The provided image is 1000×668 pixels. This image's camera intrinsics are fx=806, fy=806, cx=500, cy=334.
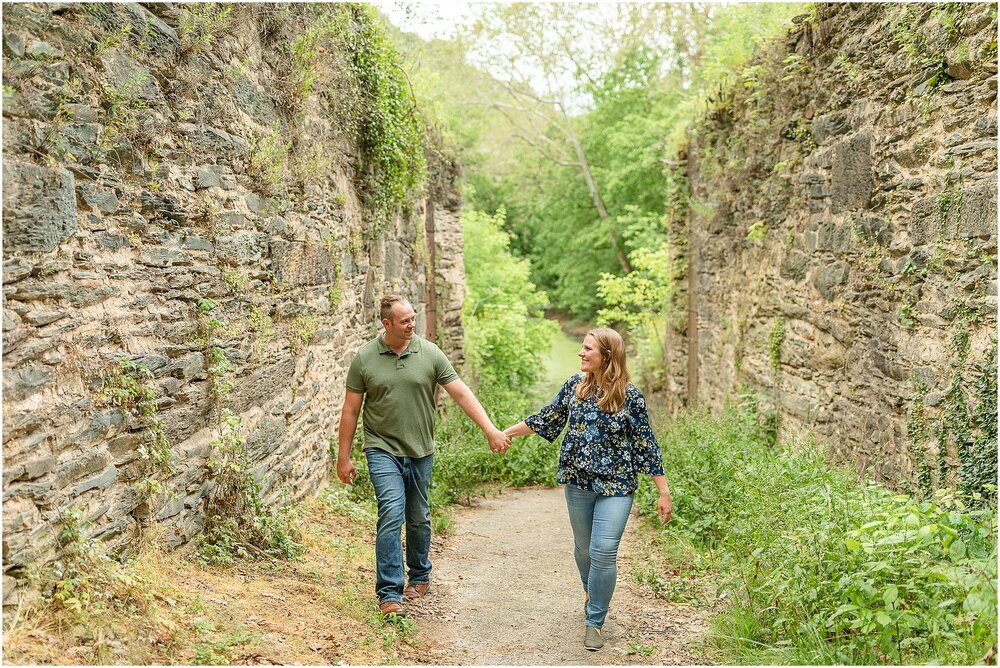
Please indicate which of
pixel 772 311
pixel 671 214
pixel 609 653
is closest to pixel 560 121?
A: pixel 671 214

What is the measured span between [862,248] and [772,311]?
224cm

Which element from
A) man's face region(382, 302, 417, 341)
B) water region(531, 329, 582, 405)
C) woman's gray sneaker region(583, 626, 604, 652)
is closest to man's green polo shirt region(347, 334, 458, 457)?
man's face region(382, 302, 417, 341)

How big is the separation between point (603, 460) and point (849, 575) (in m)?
1.38

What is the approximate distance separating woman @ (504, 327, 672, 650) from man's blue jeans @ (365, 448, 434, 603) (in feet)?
3.18

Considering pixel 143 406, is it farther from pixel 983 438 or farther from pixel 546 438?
pixel 983 438

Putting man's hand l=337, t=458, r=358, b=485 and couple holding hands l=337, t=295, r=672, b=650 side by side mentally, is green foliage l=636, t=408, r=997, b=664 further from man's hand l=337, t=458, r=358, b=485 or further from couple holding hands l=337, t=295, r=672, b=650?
man's hand l=337, t=458, r=358, b=485

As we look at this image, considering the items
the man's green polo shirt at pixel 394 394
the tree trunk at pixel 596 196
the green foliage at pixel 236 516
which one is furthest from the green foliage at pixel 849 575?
the tree trunk at pixel 596 196

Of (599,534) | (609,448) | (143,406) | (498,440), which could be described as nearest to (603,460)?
(609,448)

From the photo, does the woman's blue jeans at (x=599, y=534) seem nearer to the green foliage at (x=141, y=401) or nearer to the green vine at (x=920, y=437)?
the green vine at (x=920, y=437)

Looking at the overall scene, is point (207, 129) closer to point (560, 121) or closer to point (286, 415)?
point (286, 415)

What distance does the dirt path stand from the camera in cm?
444

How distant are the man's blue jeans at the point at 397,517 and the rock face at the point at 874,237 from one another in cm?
305

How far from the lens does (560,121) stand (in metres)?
28.7

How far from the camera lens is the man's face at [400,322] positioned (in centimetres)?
480
